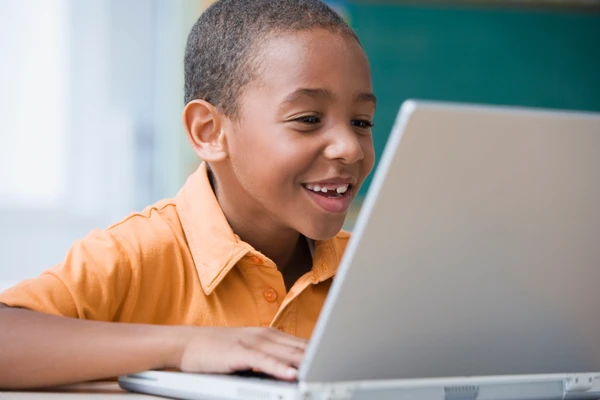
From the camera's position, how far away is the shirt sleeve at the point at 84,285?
98 cm

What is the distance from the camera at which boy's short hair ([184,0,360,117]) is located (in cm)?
118

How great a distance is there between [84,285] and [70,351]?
0.14 meters

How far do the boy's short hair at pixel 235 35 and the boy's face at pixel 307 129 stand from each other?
2cm

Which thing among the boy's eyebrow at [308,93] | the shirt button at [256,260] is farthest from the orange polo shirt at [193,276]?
the boy's eyebrow at [308,93]

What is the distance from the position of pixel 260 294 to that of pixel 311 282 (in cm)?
8

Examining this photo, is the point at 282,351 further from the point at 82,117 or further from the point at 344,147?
the point at 82,117

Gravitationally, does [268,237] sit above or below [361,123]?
below

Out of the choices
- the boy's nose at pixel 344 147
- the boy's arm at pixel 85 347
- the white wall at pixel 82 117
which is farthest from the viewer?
the white wall at pixel 82 117

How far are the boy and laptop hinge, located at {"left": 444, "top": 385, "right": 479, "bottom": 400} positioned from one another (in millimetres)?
375

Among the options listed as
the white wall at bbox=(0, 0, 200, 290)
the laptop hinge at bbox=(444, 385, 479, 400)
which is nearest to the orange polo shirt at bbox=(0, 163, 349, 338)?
the laptop hinge at bbox=(444, 385, 479, 400)

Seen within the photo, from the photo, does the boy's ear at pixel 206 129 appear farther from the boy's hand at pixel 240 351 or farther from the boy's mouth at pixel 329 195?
the boy's hand at pixel 240 351

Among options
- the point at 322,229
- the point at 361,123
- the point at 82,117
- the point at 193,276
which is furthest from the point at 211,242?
the point at 82,117

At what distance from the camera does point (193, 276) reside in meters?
1.18

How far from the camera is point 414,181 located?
2.10 ft
